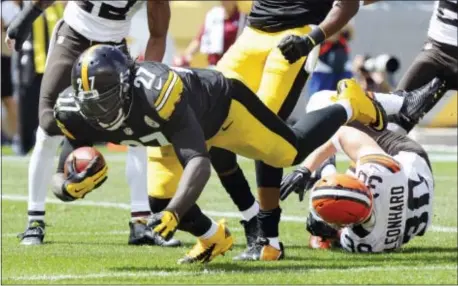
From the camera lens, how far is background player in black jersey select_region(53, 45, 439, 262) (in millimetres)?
5715

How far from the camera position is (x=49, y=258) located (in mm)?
6496

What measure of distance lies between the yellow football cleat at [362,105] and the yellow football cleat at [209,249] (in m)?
0.95

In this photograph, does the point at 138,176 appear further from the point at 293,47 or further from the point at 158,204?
the point at 293,47

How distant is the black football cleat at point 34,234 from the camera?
23.4 ft

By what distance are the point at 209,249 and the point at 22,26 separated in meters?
1.65

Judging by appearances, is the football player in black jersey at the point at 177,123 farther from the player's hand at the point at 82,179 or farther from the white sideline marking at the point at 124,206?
the white sideline marking at the point at 124,206

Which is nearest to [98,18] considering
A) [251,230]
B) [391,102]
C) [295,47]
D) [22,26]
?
[22,26]

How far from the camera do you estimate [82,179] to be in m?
5.80

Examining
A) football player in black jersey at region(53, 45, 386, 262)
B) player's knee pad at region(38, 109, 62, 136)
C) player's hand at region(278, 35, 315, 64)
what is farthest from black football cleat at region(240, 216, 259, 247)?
player's knee pad at region(38, 109, 62, 136)

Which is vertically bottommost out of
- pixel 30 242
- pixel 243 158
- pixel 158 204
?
pixel 243 158

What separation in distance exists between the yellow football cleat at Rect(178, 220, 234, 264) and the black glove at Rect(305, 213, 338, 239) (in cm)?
65

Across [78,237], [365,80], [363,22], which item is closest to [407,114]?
[78,237]

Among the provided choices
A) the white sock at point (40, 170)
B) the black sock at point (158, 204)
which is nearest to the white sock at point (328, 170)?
the black sock at point (158, 204)

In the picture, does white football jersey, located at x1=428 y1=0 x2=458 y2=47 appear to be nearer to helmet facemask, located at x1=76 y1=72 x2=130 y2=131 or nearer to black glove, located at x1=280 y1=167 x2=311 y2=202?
black glove, located at x1=280 y1=167 x2=311 y2=202
